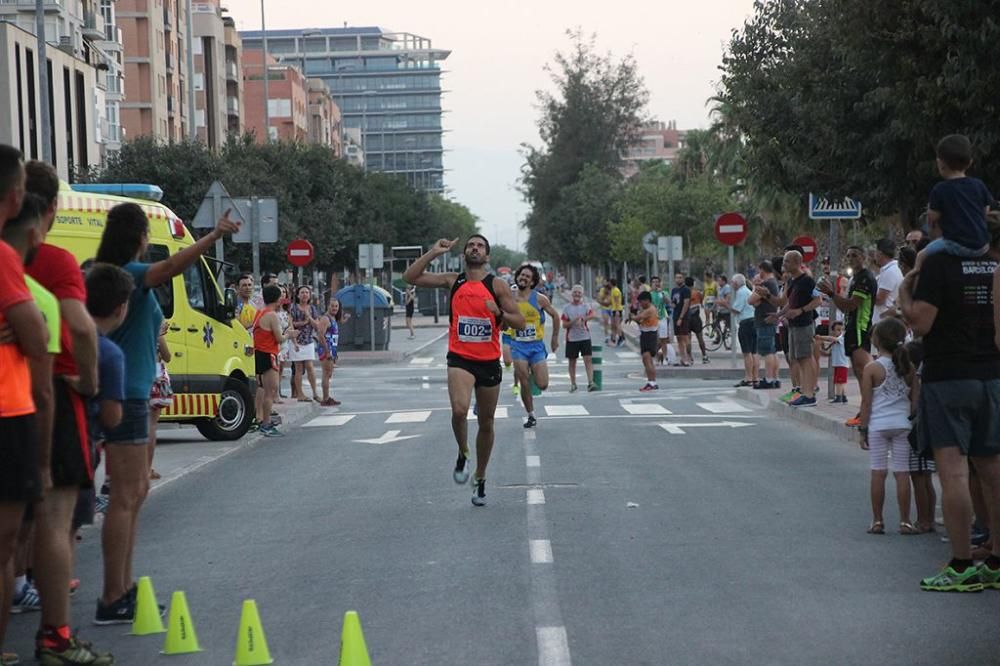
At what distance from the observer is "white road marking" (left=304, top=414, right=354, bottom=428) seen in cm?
2177

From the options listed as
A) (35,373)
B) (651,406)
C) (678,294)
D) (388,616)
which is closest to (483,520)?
(388,616)

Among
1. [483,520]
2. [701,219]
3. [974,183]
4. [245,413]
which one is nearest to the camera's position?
[974,183]

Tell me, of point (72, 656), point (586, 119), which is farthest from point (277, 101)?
point (72, 656)

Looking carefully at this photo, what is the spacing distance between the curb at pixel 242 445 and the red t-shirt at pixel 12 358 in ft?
24.6

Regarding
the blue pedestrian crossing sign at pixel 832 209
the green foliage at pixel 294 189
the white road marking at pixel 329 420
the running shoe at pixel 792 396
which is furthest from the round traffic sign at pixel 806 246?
the green foliage at pixel 294 189

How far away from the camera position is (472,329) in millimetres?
12250

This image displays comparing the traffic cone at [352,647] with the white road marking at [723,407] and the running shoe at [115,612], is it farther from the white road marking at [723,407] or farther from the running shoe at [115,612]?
the white road marking at [723,407]

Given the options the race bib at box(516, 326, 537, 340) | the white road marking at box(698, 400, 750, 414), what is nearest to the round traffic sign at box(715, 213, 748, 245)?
the white road marking at box(698, 400, 750, 414)

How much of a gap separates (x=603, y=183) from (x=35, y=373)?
284ft

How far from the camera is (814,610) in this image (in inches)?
305

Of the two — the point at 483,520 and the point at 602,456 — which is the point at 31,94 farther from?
the point at 483,520

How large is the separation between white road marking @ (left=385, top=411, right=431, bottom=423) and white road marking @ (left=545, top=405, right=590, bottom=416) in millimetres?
1656

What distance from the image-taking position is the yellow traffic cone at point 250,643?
670 cm

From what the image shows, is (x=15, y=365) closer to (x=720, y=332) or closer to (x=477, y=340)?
(x=477, y=340)
